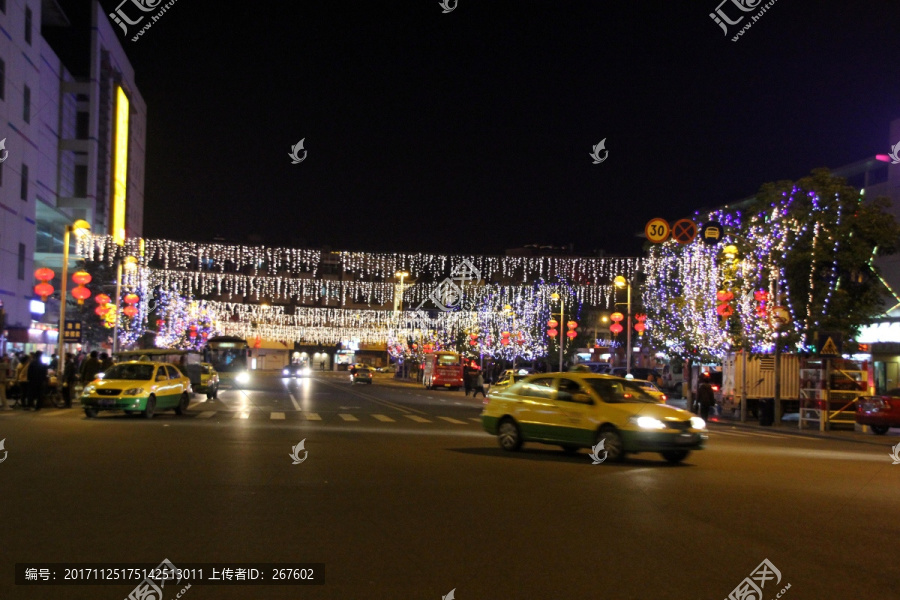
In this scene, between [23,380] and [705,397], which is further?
[705,397]

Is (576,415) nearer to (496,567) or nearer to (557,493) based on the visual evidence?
(557,493)

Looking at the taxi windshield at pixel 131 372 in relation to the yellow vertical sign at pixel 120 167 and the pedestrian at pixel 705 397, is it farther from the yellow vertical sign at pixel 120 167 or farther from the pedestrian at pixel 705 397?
the yellow vertical sign at pixel 120 167

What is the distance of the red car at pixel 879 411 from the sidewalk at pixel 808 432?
0.45m

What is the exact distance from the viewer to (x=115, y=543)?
9.23 m

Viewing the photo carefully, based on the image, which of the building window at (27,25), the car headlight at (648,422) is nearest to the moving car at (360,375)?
the building window at (27,25)

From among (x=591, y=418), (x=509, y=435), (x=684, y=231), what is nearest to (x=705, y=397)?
(x=684, y=231)

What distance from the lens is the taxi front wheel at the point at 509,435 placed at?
20078 mm

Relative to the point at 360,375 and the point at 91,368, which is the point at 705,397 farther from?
the point at 360,375

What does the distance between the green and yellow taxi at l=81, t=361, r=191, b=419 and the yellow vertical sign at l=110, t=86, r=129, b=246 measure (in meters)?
50.7

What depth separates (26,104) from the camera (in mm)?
53594

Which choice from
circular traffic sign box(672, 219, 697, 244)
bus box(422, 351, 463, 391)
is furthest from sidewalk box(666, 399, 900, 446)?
bus box(422, 351, 463, 391)

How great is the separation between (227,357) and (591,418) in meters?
53.6

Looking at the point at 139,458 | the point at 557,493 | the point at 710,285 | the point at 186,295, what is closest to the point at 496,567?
the point at 557,493

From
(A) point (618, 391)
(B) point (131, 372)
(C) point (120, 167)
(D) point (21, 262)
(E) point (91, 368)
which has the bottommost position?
(E) point (91, 368)
